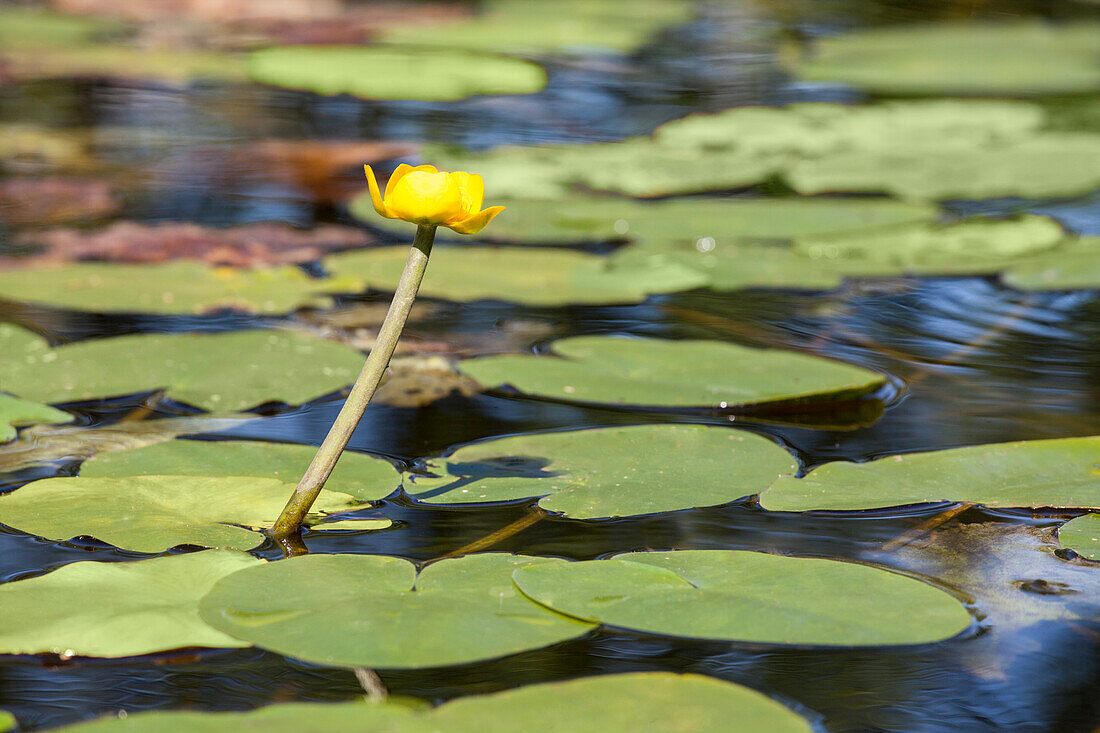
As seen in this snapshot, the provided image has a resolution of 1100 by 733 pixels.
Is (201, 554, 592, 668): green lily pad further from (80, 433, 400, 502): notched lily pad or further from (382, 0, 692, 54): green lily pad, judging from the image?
(382, 0, 692, 54): green lily pad

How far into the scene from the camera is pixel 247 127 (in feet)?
12.7

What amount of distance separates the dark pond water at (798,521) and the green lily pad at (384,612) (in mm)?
28

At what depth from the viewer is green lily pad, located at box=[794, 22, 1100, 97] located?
4.41m

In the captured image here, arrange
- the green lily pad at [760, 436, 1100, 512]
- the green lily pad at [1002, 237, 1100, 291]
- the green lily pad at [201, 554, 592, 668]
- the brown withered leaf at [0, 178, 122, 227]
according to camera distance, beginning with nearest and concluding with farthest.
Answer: the green lily pad at [201, 554, 592, 668] → the green lily pad at [760, 436, 1100, 512] → the green lily pad at [1002, 237, 1100, 291] → the brown withered leaf at [0, 178, 122, 227]

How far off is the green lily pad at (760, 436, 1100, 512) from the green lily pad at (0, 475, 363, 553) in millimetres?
480

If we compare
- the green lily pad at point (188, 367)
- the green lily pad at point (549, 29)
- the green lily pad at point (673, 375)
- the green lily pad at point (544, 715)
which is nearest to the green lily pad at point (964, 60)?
the green lily pad at point (549, 29)

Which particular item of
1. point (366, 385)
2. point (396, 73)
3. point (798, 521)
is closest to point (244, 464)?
point (366, 385)

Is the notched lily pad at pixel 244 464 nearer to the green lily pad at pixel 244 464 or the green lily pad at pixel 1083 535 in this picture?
the green lily pad at pixel 244 464

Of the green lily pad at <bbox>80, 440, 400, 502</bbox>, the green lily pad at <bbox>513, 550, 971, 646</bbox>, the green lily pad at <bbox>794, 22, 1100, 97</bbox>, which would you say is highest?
the green lily pad at <bbox>794, 22, 1100, 97</bbox>

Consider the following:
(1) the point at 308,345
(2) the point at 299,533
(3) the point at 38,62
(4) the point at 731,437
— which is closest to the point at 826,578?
(4) the point at 731,437

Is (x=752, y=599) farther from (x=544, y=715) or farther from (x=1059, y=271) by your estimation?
(x=1059, y=271)

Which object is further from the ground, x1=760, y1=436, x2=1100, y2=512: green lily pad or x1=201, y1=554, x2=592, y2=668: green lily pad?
x1=760, y1=436, x2=1100, y2=512: green lily pad

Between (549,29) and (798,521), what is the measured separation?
448 centimetres

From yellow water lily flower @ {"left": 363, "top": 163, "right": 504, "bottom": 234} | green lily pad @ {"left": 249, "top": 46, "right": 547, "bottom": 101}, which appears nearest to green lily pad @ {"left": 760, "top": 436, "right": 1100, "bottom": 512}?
yellow water lily flower @ {"left": 363, "top": 163, "right": 504, "bottom": 234}
